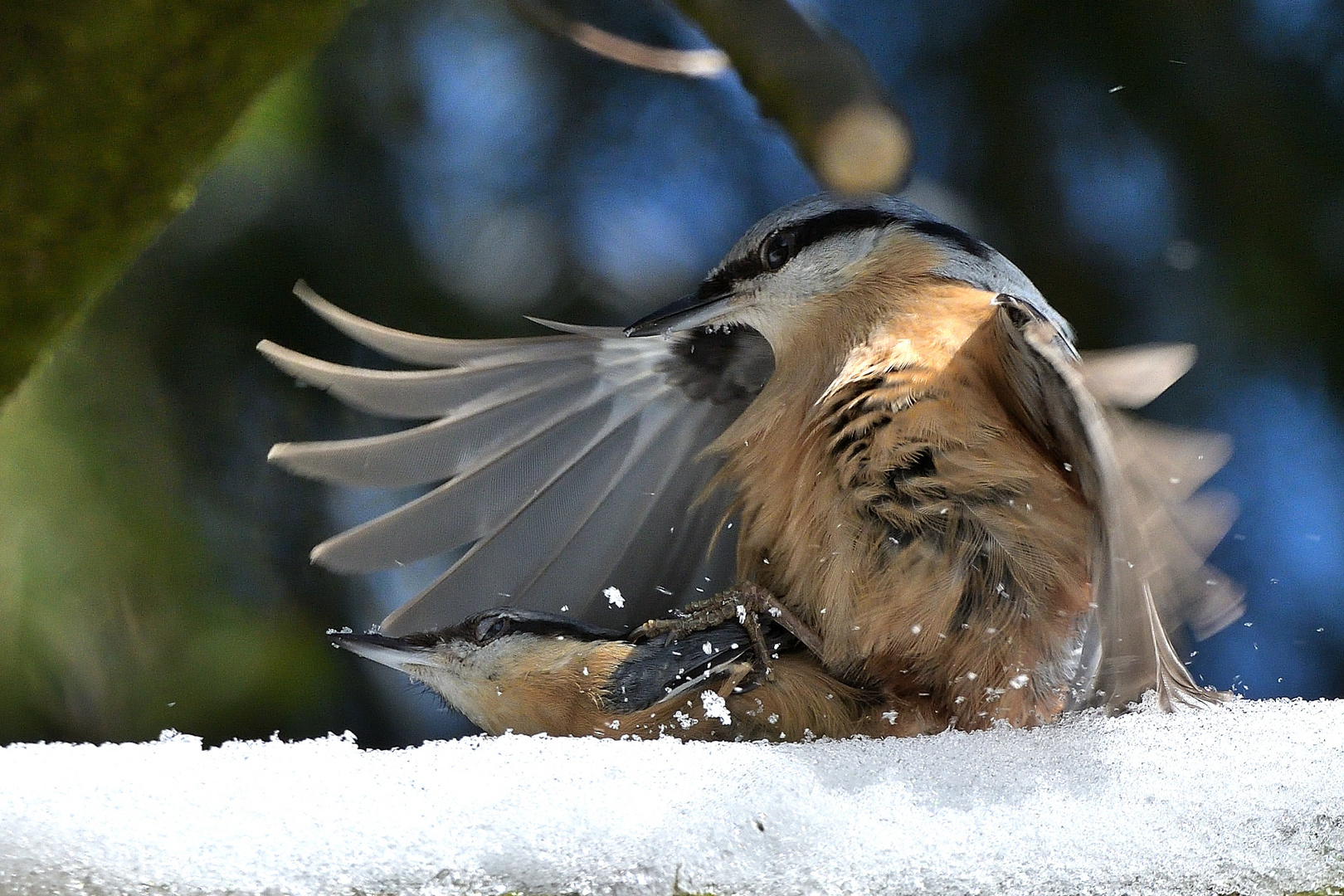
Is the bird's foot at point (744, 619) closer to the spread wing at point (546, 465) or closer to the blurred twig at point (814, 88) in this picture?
the spread wing at point (546, 465)

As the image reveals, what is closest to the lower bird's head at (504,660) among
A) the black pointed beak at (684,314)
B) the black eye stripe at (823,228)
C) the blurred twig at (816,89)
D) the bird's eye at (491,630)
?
the bird's eye at (491,630)

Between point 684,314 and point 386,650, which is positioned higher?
point 684,314

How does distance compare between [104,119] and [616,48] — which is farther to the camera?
[616,48]

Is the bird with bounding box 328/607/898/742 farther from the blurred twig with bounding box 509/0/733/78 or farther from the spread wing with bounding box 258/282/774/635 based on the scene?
the blurred twig with bounding box 509/0/733/78

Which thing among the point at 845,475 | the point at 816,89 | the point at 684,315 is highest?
the point at 816,89

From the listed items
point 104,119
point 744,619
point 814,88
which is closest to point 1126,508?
point 744,619

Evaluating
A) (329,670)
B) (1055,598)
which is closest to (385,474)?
(329,670)

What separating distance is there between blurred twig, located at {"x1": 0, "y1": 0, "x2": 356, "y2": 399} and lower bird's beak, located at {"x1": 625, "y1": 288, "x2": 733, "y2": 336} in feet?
2.53

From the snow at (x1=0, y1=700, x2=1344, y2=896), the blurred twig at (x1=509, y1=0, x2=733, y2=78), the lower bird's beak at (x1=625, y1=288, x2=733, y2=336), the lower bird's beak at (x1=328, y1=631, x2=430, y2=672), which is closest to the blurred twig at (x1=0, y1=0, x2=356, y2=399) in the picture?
the snow at (x1=0, y1=700, x2=1344, y2=896)

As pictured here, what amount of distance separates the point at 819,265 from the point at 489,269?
746 millimetres

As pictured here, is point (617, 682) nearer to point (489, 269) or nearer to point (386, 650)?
point (386, 650)

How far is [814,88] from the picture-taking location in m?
1.22

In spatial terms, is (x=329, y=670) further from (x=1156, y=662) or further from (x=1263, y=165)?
(x=1263, y=165)

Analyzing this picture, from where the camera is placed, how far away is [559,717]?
1.22m
